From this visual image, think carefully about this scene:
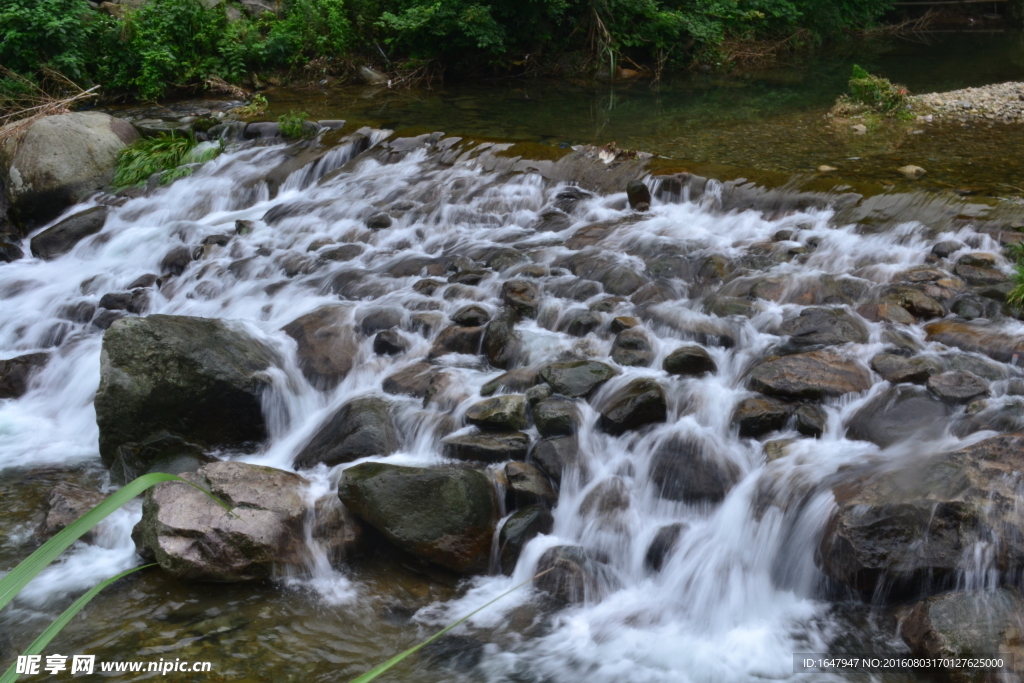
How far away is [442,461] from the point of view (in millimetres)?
4359

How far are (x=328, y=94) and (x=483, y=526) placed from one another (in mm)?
10521

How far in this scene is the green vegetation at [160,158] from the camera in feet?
29.7

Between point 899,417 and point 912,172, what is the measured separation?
401 cm

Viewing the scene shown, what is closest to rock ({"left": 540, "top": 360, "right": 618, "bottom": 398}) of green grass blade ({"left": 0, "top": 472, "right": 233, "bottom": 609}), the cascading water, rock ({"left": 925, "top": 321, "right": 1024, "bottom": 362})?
the cascading water

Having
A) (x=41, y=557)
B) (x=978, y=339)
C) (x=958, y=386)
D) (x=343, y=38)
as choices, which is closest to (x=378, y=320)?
(x=958, y=386)

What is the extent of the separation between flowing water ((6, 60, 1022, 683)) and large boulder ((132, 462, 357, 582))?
10 centimetres

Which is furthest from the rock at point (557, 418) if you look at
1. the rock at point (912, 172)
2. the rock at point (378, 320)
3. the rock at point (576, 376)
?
the rock at point (912, 172)

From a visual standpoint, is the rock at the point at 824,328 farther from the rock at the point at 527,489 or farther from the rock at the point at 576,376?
the rock at the point at 527,489

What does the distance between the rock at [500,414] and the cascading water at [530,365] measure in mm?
183

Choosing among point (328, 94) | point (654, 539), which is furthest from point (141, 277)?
point (328, 94)

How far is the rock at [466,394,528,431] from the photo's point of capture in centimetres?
443

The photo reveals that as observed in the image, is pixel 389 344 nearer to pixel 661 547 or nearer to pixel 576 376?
pixel 576 376

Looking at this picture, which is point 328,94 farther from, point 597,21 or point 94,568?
point 94,568

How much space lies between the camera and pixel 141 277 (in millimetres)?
7164
